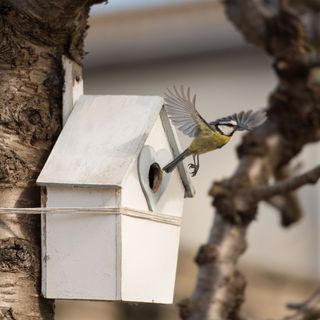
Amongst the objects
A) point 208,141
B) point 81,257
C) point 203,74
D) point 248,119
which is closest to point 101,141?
point 81,257

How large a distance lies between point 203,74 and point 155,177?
416cm

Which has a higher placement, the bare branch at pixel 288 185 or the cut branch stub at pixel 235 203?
the bare branch at pixel 288 185

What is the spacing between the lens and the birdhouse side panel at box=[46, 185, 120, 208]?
2.25m

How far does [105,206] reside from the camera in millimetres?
2246

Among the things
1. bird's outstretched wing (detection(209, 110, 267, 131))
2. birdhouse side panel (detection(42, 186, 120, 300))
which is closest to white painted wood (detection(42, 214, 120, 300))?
birdhouse side panel (detection(42, 186, 120, 300))

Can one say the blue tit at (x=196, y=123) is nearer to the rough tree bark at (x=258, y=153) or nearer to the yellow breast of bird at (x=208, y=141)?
the yellow breast of bird at (x=208, y=141)

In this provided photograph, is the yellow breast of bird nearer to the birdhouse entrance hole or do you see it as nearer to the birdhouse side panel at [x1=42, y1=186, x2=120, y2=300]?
the birdhouse entrance hole

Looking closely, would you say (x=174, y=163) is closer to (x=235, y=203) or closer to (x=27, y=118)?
(x=27, y=118)

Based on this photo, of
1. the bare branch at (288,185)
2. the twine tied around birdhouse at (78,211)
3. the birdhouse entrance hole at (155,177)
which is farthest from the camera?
the birdhouse entrance hole at (155,177)

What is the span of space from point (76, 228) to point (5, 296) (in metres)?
0.22

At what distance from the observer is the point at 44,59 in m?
2.42

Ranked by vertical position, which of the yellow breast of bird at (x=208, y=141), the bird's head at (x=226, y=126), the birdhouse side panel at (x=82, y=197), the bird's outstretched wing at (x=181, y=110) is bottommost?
the birdhouse side panel at (x=82, y=197)

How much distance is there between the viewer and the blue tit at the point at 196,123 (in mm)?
2545

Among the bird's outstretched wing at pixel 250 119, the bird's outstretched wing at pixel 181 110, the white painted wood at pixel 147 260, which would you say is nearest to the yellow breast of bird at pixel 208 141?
the bird's outstretched wing at pixel 181 110
